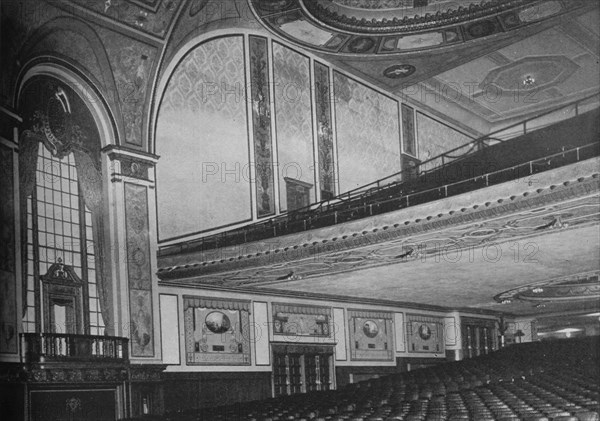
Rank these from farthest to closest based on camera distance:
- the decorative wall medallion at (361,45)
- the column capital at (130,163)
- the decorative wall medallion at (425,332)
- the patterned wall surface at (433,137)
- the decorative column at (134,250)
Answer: the patterned wall surface at (433,137) < the decorative wall medallion at (425,332) < the decorative wall medallion at (361,45) < the column capital at (130,163) < the decorative column at (134,250)

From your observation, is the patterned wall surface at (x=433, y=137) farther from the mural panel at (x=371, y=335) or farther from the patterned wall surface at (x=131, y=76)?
the patterned wall surface at (x=131, y=76)

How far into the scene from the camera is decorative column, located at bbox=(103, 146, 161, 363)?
13.3 metres

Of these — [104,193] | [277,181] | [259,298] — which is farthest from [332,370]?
[104,193]

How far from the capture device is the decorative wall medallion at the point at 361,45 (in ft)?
61.0

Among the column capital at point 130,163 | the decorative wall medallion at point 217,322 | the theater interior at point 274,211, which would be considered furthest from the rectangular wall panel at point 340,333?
the column capital at point 130,163

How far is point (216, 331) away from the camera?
15336 millimetres

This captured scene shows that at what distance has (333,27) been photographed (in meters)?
17.8

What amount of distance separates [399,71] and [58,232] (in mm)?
11937

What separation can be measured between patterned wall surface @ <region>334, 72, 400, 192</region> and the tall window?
853cm

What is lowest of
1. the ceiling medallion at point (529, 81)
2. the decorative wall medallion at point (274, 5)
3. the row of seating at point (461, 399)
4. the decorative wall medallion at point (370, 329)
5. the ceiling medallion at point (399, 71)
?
the row of seating at point (461, 399)

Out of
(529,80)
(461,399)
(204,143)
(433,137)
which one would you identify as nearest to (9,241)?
(204,143)

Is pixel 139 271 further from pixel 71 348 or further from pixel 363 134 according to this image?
pixel 363 134

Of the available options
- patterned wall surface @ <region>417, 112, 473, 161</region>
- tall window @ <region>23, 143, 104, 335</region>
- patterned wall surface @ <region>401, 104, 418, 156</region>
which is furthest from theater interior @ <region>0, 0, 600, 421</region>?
patterned wall surface @ <region>417, 112, 473, 161</region>

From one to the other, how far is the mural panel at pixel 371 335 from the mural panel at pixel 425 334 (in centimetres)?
111
